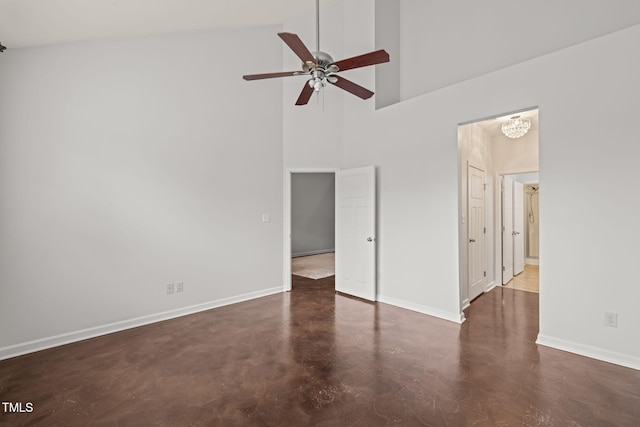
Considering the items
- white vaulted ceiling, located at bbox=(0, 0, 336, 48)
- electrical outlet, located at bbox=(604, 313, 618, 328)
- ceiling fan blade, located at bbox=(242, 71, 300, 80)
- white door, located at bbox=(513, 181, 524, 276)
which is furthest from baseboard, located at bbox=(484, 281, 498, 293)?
white vaulted ceiling, located at bbox=(0, 0, 336, 48)

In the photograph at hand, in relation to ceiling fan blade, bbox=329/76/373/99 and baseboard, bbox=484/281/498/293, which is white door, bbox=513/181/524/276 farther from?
ceiling fan blade, bbox=329/76/373/99

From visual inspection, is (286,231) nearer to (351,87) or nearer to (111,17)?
(351,87)

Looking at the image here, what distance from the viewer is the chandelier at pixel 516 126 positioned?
Answer: 3.99 m

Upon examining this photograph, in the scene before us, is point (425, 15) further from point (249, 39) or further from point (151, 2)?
point (151, 2)

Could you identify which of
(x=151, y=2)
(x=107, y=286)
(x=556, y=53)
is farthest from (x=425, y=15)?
(x=107, y=286)

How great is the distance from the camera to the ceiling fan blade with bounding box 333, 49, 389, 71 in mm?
2361

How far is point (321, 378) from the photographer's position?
2.38 meters

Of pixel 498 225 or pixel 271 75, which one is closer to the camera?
pixel 271 75

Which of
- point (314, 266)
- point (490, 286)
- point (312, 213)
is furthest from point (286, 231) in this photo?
point (312, 213)

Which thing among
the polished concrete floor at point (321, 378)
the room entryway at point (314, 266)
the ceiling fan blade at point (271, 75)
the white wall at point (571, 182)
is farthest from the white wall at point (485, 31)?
the room entryway at point (314, 266)

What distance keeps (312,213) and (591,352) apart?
7.18m

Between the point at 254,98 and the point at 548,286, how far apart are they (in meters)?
4.48

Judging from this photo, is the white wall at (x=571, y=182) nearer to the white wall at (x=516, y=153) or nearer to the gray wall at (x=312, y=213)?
the white wall at (x=516, y=153)

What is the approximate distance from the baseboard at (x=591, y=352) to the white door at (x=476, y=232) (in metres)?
1.39
